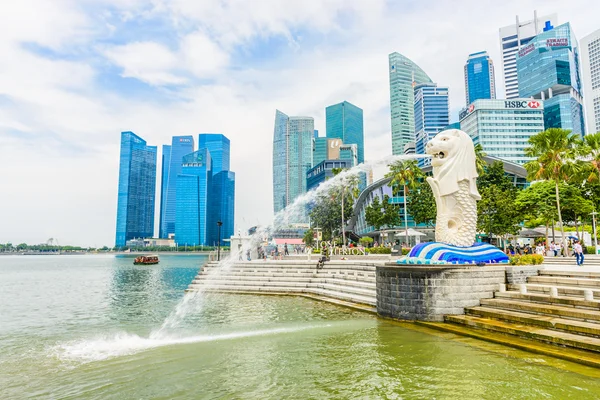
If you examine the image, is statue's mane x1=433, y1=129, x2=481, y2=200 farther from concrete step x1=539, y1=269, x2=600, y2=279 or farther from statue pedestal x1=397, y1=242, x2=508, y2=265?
concrete step x1=539, y1=269, x2=600, y2=279

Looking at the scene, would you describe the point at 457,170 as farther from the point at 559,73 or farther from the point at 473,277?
the point at 559,73

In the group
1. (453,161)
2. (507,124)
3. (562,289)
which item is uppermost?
(507,124)

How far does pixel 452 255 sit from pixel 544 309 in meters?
3.50

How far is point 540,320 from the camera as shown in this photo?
1100cm

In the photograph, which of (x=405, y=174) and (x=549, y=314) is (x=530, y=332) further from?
(x=405, y=174)

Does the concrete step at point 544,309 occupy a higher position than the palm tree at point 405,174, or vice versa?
the palm tree at point 405,174

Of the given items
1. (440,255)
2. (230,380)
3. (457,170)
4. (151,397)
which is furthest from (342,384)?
(457,170)

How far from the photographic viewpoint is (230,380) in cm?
860

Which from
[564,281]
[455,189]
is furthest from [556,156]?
[564,281]

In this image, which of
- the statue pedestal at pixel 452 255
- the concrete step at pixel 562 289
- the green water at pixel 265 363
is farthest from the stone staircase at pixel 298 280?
the concrete step at pixel 562 289

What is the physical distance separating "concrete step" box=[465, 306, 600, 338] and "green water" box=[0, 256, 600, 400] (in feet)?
5.71

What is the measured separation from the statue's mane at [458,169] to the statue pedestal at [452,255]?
2.27m

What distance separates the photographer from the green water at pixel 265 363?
25.7ft

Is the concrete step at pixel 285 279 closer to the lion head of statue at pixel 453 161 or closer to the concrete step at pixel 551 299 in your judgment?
the lion head of statue at pixel 453 161
